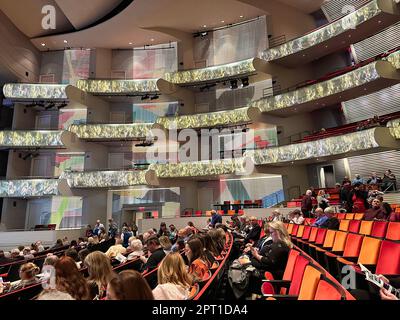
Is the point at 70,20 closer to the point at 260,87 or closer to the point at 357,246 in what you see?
the point at 260,87

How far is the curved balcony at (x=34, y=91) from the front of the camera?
17297mm

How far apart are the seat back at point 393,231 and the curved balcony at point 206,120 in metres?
12.4

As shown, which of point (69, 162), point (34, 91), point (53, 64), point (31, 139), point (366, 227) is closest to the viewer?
point (366, 227)

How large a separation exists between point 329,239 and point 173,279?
8.82 feet

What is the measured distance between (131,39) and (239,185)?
34.2 feet

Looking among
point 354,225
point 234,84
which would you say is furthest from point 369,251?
point 234,84

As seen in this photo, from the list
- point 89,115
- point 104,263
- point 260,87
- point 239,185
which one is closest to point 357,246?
point 104,263

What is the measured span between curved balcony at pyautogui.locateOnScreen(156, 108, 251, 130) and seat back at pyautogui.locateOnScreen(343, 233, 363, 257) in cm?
1294

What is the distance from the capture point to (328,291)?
5.13 feet

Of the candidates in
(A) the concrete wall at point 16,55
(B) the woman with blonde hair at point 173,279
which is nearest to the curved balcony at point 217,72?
(A) the concrete wall at point 16,55

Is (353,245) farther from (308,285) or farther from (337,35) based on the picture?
(337,35)

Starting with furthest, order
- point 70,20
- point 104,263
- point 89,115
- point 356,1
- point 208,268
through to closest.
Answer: point 89,115
point 70,20
point 356,1
point 208,268
point 104,263

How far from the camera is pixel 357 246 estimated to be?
350 centimetres

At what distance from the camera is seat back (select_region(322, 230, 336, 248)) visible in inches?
168
